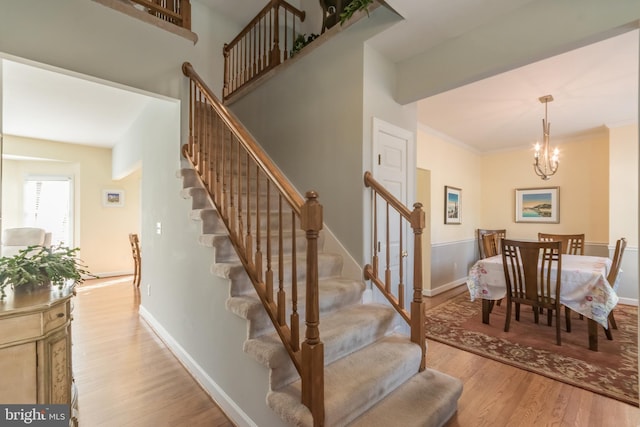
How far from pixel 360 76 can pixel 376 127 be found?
1.47 feet

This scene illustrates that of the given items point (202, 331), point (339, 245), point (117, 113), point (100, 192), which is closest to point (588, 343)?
point (339, 245)

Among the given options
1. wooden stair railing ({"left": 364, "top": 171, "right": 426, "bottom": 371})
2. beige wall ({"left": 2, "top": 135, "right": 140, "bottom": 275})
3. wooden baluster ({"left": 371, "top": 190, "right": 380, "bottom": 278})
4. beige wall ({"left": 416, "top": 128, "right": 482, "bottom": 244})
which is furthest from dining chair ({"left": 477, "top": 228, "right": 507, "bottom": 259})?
beige wall ({"left": 2, "top": 135, "right": 140, "bottom": 275})

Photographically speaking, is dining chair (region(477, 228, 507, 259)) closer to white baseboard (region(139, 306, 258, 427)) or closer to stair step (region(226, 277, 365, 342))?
stair step (region(226, 277, 365, 342))

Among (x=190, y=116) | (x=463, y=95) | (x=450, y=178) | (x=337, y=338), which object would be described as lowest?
(x=337, y=338)

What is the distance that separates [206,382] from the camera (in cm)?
220

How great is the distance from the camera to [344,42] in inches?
101

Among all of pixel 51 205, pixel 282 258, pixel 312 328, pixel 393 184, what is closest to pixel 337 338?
pixel 312 328

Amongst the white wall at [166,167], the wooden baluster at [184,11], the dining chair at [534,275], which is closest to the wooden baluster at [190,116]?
the white wall at [166,167]

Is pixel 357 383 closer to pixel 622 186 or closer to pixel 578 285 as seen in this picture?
pixel 578 285

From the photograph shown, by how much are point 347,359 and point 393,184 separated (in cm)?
158

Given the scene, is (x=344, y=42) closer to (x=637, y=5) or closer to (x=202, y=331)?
(x=637, y=5)

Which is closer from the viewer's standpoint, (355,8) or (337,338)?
(337,338)

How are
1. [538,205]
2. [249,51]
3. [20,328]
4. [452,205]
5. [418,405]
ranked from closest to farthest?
[20,328] < [418,405] < [249,51] < [452,205] < [538,205]

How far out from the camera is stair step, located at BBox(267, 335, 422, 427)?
1.40 meters
